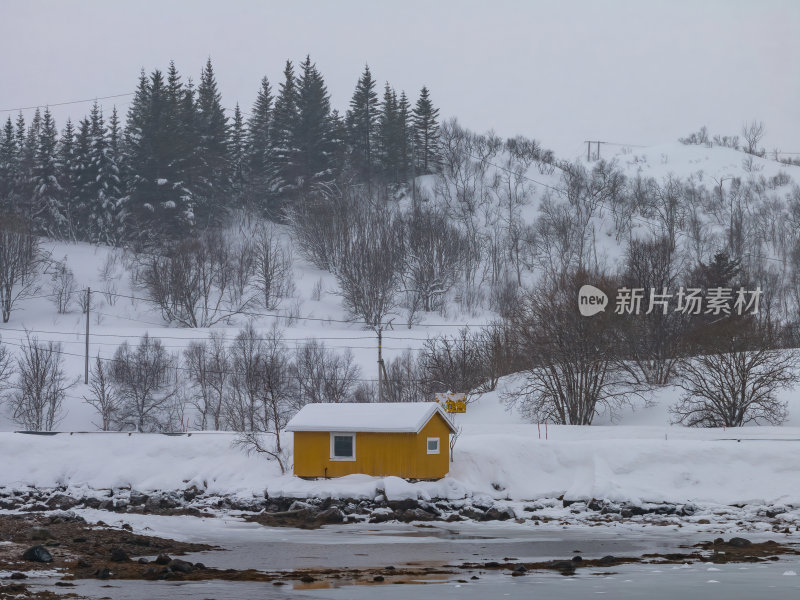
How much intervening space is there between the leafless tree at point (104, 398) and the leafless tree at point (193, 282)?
57.1ft

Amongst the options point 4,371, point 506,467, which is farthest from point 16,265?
point 506,467

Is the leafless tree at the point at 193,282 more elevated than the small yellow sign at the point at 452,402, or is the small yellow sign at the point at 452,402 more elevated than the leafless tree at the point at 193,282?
the leafless tree at the point at 193,282

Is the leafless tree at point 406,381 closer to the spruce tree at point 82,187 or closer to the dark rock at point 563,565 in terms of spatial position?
the dark rock at point 563,565

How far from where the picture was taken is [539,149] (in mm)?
131375

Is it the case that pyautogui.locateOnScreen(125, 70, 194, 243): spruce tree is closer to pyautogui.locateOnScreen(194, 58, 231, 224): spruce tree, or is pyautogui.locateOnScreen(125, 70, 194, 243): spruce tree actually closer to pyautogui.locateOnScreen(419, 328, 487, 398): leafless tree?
pyautogui.locateOnScreen(194, 58, 231, 224): spruce tree

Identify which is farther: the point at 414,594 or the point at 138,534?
the point at 138,534

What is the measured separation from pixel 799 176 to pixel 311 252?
83554 millimetres

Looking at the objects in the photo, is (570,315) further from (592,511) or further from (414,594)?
(414,594)

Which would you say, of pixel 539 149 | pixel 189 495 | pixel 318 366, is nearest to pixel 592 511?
pixel 189 495

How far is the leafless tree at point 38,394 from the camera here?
56.3 meters

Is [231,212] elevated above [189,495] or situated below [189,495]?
above

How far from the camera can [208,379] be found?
60.5 metres

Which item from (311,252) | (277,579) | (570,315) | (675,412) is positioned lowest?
(277,579)

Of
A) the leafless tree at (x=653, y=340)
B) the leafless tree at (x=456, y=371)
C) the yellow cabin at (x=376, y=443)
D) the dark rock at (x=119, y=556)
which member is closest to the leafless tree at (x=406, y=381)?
the leafless tree at (x=456, y=371)
